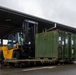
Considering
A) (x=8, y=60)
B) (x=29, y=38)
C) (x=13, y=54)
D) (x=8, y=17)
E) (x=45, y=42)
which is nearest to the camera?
(x=8, y=60)

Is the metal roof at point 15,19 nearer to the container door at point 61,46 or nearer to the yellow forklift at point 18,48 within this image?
the yellow forklift at point 18,48

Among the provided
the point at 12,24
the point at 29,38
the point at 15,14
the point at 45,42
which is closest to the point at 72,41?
the point at 45,42

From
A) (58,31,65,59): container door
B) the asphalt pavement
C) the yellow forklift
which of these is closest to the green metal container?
(58,31,65,59): container door

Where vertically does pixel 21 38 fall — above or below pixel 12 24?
below

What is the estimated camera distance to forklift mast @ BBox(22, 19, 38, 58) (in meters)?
18.3

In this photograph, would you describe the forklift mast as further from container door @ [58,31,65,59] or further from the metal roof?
container door @ [58,31,65,59]

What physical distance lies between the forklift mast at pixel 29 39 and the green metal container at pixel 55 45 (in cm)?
49

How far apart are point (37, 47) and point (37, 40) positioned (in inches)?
26.7

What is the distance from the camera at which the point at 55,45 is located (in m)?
17.2

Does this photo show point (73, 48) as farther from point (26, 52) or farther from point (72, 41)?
point (26, 52)

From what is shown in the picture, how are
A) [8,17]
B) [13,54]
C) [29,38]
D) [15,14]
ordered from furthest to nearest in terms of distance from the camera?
[8,17] → [15,14] → [29,38] → [13,54]

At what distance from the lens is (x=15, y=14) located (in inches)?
901

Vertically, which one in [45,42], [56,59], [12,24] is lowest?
[56,59]

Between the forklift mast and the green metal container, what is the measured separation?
1.61 feet
